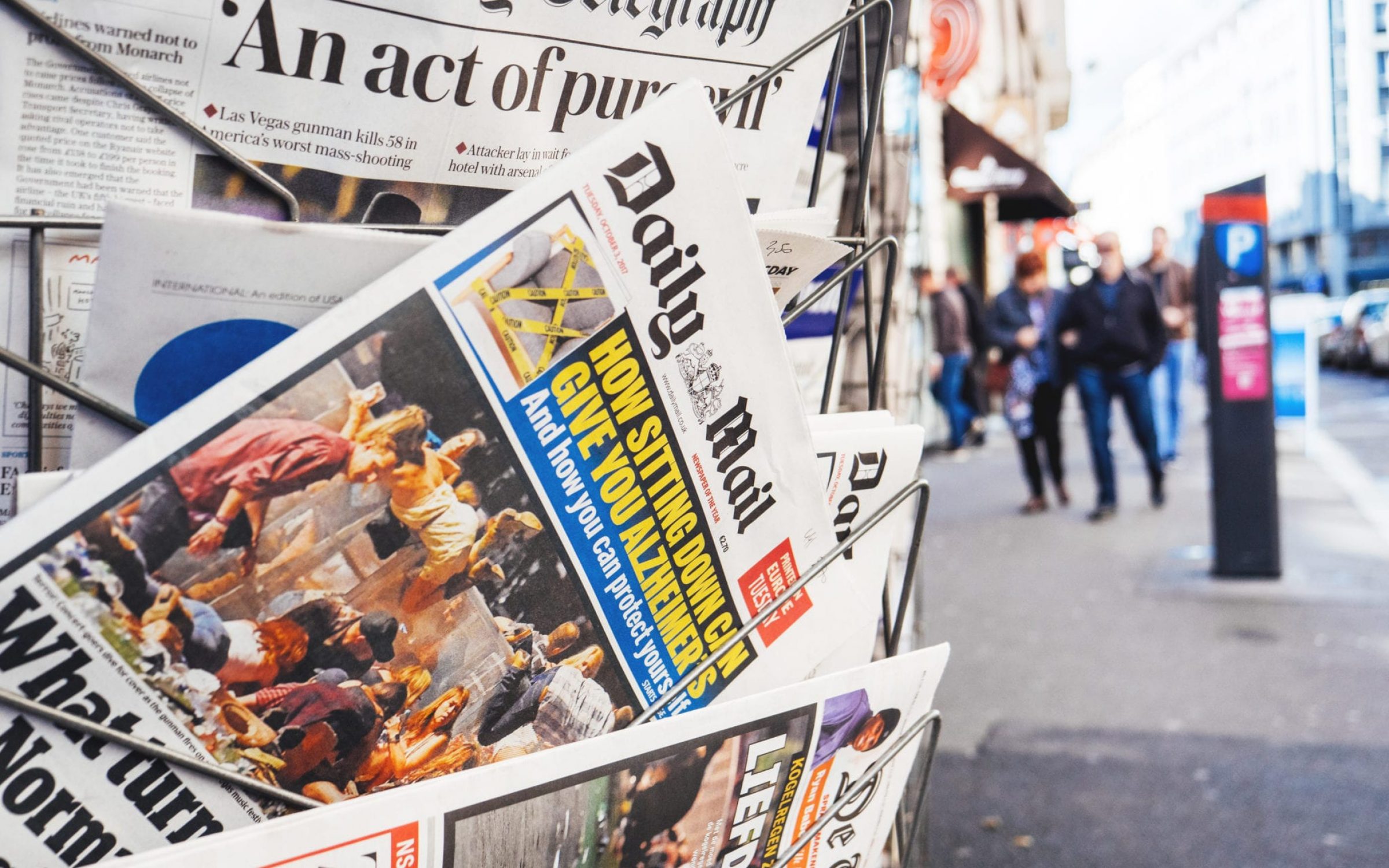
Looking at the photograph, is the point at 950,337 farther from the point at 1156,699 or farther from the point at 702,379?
the point at 702,379

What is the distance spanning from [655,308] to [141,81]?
0.75 ft

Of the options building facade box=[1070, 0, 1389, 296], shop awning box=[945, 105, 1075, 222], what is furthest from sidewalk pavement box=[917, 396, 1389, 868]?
building facade box=[1070, 0, 1389, 296]

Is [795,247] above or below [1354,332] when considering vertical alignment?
above

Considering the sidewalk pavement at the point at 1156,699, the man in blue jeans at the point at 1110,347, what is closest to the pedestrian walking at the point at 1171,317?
the man in blue jeans at the point at 1110,347

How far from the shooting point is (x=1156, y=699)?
2473 millimetres

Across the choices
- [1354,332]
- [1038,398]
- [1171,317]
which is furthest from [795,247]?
[1354,332]

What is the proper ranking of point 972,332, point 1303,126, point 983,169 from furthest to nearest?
point 1303,126, point 972,332, point 983,169

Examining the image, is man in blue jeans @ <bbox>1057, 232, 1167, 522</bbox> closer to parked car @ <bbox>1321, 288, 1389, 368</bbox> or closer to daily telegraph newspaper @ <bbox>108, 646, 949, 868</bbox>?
daily telegraph newspaper @ <bbox>108, 646, 949, 868</bbox>

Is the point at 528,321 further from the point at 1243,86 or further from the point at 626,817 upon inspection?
the point at 1243,86

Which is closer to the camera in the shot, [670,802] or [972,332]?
[670,802]

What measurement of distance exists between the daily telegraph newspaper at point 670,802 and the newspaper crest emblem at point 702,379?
134mm

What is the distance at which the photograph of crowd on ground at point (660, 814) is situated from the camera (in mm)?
450

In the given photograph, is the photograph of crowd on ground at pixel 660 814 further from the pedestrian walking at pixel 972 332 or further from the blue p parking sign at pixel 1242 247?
the pedestrian walking at pixel 972 332

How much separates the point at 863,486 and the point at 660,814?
0.19 m
